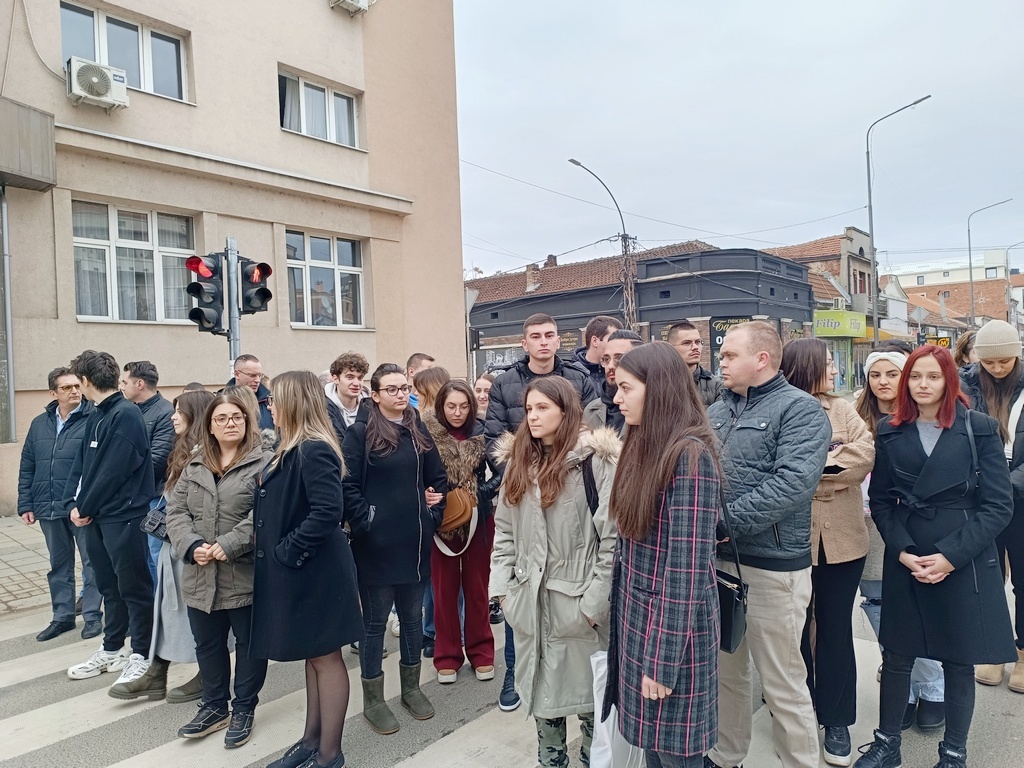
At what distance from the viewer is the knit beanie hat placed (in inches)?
162

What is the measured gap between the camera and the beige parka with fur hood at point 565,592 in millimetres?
2887

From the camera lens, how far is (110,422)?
4.45m

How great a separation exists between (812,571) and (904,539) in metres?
0.46

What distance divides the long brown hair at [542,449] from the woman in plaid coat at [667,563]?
50 cm

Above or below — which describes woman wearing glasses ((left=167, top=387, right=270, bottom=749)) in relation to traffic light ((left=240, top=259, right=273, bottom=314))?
below

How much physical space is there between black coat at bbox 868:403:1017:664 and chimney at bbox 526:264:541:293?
3250 centimetres

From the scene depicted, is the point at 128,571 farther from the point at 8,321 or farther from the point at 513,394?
the point at 8,321

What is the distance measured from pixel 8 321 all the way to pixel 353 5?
9093mm

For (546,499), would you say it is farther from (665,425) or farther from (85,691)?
(85,691)

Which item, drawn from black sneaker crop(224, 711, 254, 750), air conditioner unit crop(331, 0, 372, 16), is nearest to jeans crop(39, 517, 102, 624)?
black sneaker crop(224, 711, 254, 750)

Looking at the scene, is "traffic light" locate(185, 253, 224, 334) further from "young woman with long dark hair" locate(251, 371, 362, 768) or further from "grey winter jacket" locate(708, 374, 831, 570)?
"grey winter jacket" locate(708, 374, 831, 570)

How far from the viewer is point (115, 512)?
4.43 metres

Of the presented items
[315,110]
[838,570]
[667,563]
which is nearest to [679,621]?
[667,563]

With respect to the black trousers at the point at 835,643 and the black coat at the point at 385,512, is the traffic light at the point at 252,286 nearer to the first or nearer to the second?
the black coat at the point at 385,512
